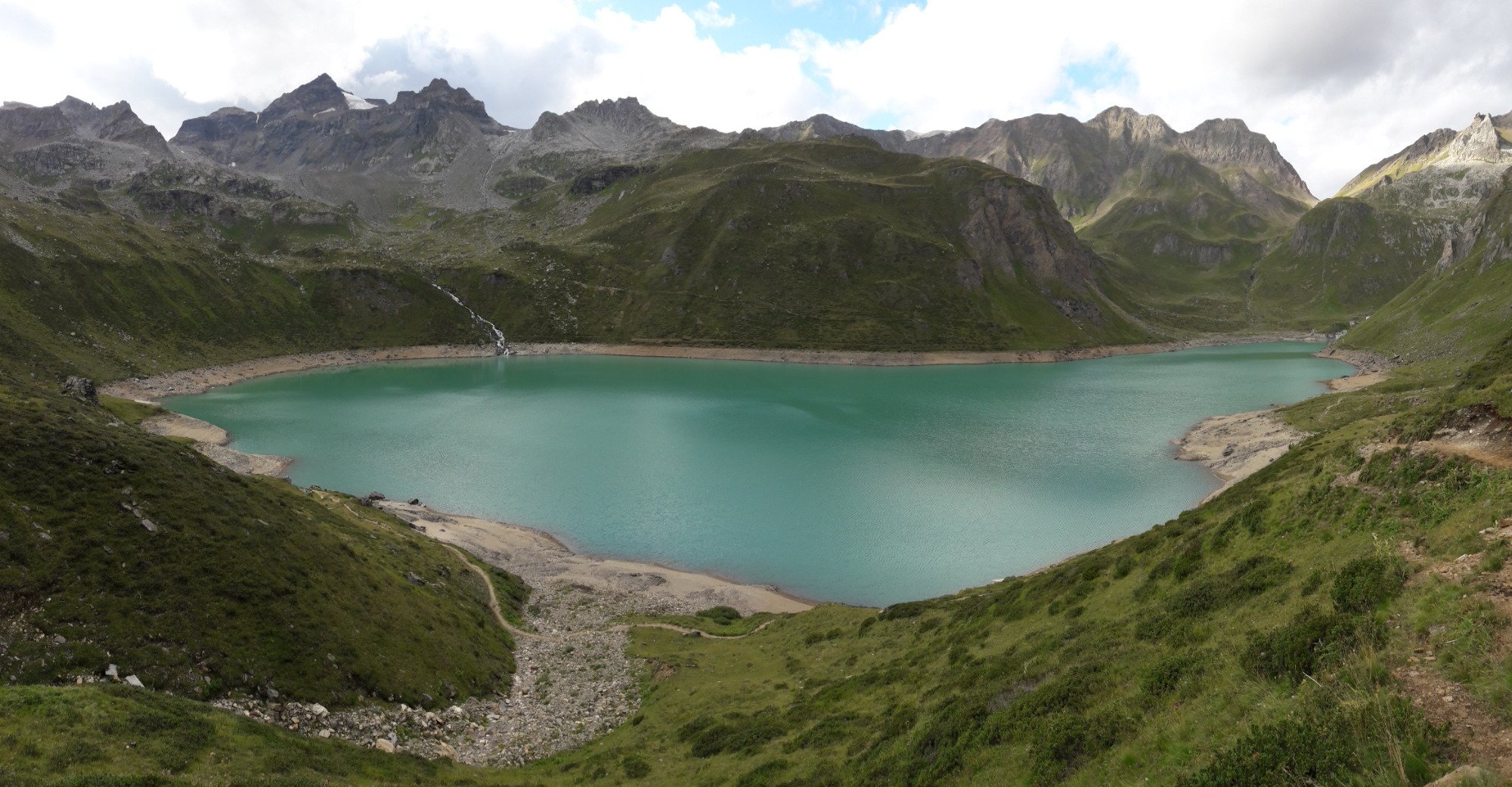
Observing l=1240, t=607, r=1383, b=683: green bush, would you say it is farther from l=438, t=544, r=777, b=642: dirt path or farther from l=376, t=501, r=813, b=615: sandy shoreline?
l=376, t=501, r=813, b=615: sandy shoreline

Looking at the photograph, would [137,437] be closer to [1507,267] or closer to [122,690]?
[122,690]

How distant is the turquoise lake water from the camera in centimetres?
6047

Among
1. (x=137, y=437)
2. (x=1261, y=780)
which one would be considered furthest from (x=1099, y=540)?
(x=137, y=437)

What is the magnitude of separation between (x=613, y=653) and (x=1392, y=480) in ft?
114

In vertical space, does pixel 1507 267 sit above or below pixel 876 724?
above

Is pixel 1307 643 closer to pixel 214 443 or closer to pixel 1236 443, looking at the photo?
pixel 1236 443

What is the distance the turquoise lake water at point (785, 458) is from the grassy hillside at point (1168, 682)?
25.6 meters

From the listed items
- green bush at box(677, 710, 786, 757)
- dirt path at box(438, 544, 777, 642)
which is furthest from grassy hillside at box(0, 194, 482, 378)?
green bush at box(677, 710, 786, 757)

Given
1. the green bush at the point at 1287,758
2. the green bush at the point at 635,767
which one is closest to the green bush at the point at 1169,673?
the green bush at the point at 1287,758

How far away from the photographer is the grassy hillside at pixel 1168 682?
1086 centimetres

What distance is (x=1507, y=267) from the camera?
152 meters

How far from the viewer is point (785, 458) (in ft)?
292

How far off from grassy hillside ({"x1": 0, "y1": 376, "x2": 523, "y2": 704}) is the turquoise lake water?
88.4ft

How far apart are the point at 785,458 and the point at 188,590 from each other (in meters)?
67.1
